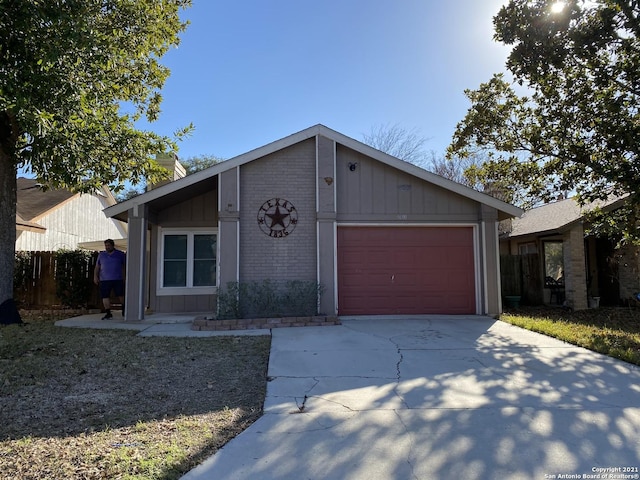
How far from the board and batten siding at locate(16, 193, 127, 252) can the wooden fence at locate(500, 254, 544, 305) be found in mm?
15860

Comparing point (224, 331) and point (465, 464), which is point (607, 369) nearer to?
point (465, 464)

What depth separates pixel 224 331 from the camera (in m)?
8.26

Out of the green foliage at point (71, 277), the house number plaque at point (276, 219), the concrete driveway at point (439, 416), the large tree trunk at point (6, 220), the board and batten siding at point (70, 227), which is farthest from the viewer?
the board and batten siding at point (70, 227)

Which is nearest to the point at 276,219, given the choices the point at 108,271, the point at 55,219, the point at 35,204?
the point at 108,271

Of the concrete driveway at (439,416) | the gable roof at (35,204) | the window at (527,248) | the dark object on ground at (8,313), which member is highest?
the gable roof at (35,204)

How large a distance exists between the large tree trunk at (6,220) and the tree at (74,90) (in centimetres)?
2

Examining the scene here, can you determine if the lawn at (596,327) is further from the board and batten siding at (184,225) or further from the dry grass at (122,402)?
the board and batten siding at (184,225)

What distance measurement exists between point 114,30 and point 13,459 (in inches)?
347

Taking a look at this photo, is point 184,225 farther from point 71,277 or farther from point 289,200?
point 71,277

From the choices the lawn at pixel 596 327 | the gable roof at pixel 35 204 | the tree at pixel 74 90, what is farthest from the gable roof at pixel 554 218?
the gable roof at pixel 35 204

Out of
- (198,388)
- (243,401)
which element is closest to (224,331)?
(198,388)

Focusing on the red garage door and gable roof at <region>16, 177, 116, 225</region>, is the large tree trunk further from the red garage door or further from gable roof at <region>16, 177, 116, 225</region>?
the red garage door

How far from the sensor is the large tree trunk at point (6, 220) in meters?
8.84

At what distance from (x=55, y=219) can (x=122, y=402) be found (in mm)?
16377
